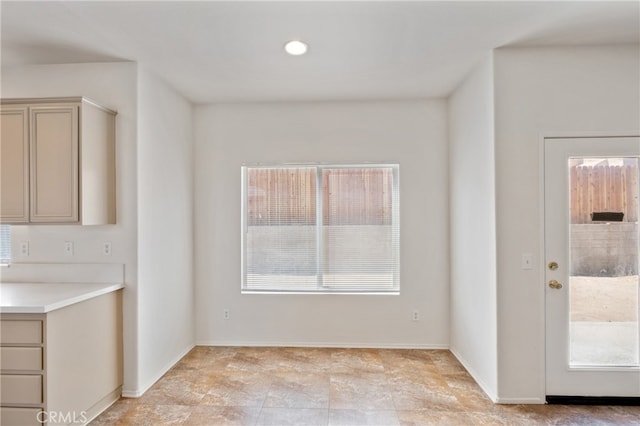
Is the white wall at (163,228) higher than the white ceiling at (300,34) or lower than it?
lower

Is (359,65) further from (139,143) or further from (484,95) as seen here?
(139,143)

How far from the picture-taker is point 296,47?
2.65m

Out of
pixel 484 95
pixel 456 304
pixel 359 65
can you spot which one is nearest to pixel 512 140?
pixel 484 95

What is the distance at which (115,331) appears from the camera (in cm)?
282

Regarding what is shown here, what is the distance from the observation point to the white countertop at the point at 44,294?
212 cm

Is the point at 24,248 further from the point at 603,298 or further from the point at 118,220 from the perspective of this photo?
the point at 603,298

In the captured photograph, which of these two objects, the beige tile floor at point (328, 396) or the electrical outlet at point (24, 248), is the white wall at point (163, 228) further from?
the electrical outlet at point (24, 248)

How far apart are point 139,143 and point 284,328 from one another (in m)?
2.40

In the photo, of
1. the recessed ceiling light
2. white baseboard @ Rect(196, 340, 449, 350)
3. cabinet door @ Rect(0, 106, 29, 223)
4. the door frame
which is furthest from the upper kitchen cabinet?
the door frame

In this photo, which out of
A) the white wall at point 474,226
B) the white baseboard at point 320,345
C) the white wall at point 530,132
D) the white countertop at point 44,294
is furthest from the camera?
the white baseboard at point 320,345

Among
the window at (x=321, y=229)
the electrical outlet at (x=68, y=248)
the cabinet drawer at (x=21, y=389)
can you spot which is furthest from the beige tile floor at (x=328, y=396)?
the electrical outlet at (x=68, y=248)

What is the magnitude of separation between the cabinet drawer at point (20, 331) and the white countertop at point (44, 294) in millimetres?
86

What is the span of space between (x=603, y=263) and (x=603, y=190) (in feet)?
1.83

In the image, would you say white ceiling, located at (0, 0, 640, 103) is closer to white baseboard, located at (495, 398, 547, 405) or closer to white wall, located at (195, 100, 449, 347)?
white wall, located at (195, 100, 449, 347)
